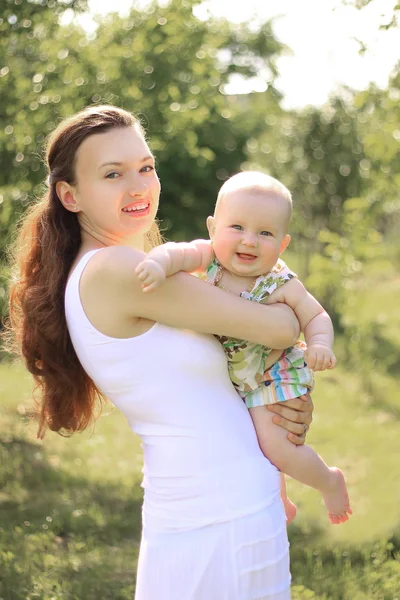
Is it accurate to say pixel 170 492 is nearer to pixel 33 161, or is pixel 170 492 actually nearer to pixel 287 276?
pixel 287 276

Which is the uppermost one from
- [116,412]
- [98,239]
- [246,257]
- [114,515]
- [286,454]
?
[246,257]

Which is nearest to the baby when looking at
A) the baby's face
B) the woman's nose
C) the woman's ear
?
the baby's face

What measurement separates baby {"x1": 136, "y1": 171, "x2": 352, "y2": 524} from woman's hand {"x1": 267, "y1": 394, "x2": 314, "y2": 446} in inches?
0.7

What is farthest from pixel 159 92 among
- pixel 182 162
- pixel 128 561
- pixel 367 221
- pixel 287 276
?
pixel 182 162

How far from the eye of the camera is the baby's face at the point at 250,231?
7.77ft

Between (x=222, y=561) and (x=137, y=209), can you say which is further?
(x=137, y=209)

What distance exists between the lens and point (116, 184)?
7.90 feet

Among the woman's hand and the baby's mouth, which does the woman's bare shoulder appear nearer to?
the baby's mouth

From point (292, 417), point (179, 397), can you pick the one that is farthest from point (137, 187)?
point (292, 417)

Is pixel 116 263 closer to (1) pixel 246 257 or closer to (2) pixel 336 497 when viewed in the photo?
(1) pixel 246 257

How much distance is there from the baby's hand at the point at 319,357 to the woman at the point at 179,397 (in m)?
0.07

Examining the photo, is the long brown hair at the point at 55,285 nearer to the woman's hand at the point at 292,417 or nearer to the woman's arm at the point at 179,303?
the woman's arm at the point at 179,303

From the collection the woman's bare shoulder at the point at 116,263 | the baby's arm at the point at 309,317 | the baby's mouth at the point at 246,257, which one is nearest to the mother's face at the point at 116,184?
the woman's bare shoulder at the point at 116,263

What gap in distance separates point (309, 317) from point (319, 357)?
162 mm
